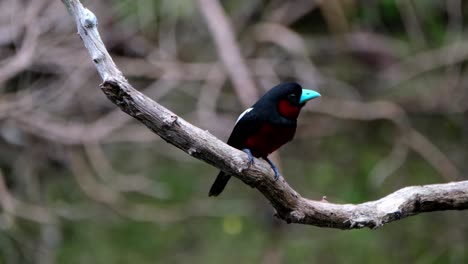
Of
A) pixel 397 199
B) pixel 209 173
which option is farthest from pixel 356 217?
pixel 209 173

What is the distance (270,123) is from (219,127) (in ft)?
7.96

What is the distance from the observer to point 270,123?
281cm

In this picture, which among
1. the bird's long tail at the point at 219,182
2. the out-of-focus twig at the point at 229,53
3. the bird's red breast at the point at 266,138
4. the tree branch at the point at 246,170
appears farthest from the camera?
the out-of-focus twig at the point at 229,53

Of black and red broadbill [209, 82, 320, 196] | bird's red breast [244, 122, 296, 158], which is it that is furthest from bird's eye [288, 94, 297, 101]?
bird's red breast [244, 122, 296, 158]

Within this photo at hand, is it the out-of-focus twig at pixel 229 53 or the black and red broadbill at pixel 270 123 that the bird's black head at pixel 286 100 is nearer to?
the black and red broadbill at pixel 270 123

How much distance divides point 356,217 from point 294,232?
256 centimetres

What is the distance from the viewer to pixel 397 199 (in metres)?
2.52

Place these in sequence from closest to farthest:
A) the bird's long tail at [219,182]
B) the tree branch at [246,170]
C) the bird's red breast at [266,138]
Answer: the tree branch at [246,170], the bird's red breast at [266,138], the bird's long tail at [219,182]

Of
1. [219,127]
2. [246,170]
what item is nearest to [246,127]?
[246,170]

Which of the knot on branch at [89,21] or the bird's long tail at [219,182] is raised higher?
the knot on branch at [89,21]

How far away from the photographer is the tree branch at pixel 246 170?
2.00m

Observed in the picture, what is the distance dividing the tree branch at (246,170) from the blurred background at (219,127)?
7.05 feet

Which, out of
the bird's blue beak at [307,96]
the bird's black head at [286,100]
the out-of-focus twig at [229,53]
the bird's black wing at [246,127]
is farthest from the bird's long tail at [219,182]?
the out-of-focus twig at [229,53]

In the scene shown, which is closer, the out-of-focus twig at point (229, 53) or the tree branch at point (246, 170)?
the tree branch at point (246, 170)
